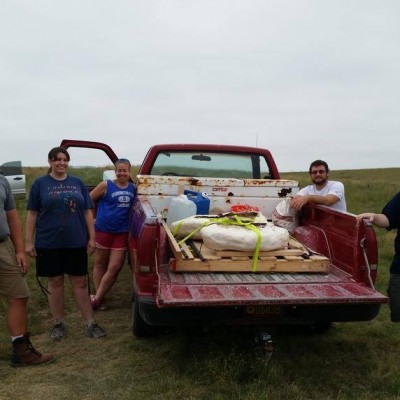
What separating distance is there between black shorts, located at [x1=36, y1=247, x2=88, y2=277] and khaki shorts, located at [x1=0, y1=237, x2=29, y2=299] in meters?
0.42

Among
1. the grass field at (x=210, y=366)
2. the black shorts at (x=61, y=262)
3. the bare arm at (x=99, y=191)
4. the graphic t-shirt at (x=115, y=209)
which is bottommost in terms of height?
the grass field at (x=210, y=366)

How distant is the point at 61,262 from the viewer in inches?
181

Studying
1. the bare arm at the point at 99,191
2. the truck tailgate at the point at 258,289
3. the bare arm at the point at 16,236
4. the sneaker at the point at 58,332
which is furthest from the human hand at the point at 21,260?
the bare arm at the point at 99,191

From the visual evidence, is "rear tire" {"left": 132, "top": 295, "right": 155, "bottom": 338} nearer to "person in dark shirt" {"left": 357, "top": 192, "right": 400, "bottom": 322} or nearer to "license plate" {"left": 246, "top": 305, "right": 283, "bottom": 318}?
"license plate" {"left": 246, "top": 305, "right": 283, "bottom": 318}

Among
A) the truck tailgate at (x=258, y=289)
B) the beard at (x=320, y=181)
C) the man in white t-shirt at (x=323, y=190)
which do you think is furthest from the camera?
the beard at (x=320, y=181)

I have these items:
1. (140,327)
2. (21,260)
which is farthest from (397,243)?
(21,260)

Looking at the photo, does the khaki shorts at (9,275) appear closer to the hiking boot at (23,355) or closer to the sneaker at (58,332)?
the hiking boot at (23,355)

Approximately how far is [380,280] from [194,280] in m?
3.76

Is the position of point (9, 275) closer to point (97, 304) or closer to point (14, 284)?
point (14, 284)

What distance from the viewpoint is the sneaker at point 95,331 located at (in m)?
4.68

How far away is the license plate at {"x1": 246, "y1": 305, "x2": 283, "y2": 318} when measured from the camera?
352 cm

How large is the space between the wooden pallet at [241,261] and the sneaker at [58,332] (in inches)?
57.9

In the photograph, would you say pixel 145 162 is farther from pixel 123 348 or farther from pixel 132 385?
pixel 132 385

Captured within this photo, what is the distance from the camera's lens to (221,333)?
4676 millimetres
